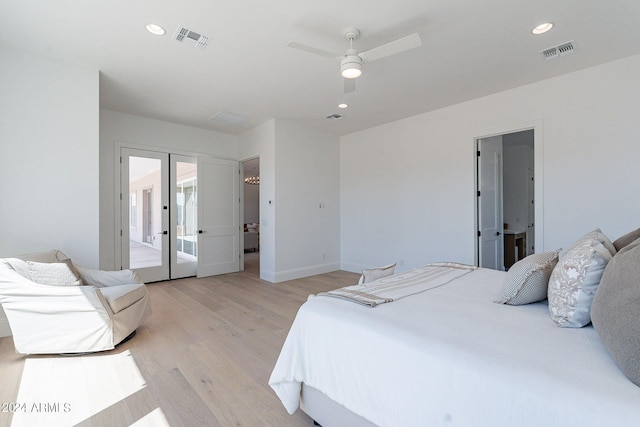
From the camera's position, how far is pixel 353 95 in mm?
4359

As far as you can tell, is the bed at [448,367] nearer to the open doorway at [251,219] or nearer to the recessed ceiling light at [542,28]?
the recessed ceiling light at [542,28]

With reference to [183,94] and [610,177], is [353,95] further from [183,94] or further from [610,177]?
[610,177]

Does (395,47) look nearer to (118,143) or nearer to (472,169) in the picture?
(472,169)

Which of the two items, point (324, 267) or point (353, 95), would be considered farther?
point (324, 267)

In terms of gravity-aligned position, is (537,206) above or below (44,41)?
below

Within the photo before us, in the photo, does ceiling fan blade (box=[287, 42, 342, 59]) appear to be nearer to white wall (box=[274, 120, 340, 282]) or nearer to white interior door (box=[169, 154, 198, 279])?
white wall (box=[274, 120, 340, 282])

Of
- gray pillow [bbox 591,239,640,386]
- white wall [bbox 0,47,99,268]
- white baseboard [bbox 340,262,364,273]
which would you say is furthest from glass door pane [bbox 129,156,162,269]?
gray pillow [bbox 591,239,640,386]

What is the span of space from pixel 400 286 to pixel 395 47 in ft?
6.37

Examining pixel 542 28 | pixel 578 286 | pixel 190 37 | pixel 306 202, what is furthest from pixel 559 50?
pixel 306 202

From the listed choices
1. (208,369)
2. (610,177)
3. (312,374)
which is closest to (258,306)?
(208,369)

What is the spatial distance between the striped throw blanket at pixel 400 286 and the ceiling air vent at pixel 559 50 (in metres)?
2.50

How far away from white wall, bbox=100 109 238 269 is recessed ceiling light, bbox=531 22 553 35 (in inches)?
212

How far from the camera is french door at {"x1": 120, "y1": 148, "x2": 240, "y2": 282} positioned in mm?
5199

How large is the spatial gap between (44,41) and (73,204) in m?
1.66
